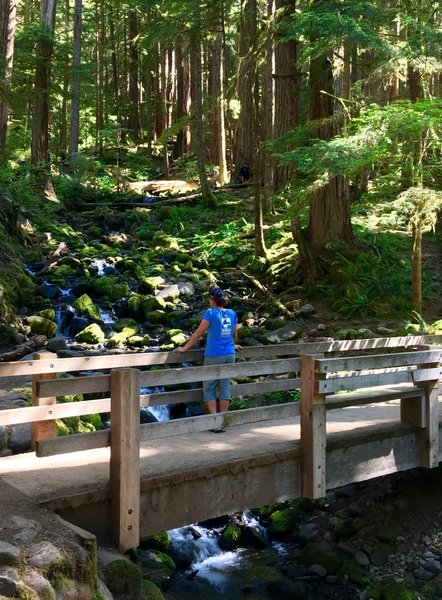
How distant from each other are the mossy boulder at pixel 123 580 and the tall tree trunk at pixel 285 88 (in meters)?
14.5

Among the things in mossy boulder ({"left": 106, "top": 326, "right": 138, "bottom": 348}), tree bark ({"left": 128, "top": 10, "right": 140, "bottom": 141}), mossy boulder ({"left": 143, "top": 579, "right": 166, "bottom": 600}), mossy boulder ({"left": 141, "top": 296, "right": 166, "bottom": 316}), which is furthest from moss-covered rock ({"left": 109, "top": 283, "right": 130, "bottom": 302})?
tree bark ({"left": 128, "top": 10, "right": 140, "bottom": 141})

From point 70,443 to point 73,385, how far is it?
0.55m

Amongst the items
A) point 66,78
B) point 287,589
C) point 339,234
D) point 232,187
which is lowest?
point 287,589

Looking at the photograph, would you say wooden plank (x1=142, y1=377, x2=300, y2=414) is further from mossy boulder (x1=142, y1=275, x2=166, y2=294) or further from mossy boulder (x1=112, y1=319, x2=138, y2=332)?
mossy boulder (x1=142, y1=275, x2=166, y2=294)

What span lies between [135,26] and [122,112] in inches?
219

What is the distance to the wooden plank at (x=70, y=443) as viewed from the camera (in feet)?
16.2

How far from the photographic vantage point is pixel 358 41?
12039mm

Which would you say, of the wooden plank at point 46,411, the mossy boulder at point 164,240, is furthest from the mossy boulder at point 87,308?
the wooden plank at point 46,411

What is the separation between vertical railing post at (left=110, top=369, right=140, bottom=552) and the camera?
5094mm

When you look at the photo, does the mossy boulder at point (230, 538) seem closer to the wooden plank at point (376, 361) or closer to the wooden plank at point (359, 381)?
the wooden plank at point (359, 381)

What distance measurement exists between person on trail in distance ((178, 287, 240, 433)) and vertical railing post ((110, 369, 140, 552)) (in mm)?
2255

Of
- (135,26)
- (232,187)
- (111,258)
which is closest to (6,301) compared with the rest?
(111,258)

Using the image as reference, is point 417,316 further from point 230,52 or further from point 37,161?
point 230,52

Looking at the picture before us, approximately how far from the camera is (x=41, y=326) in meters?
14.5
